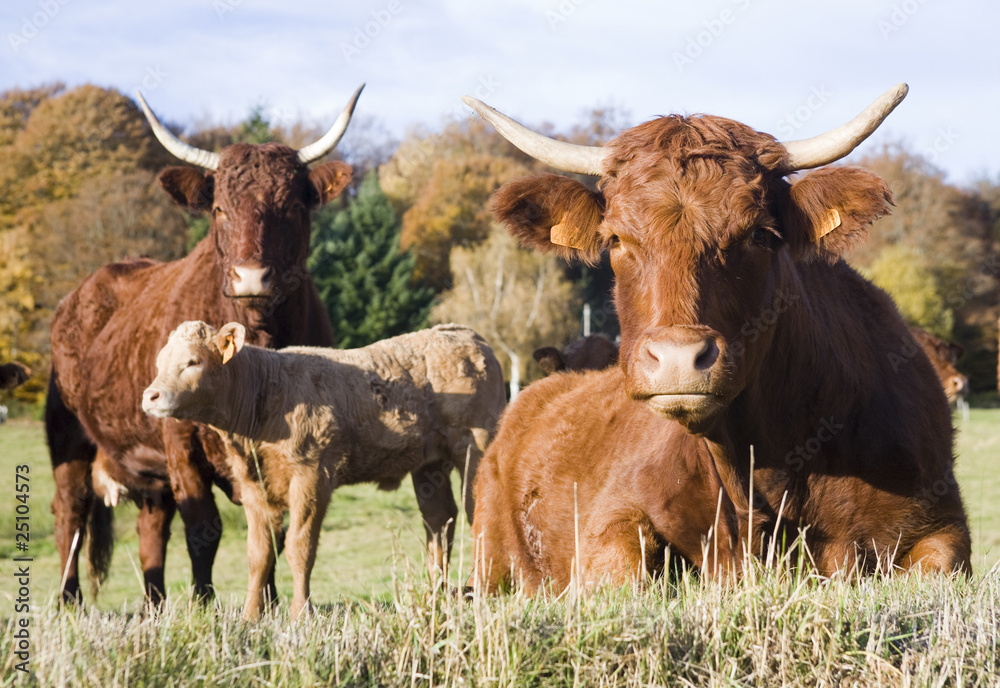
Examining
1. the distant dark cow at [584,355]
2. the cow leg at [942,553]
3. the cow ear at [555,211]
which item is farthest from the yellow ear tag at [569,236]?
the distant dark cow at [584,355]

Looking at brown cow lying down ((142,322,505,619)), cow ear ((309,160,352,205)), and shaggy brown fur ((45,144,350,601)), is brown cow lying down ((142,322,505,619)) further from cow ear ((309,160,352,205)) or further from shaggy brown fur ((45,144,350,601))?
cow ear ((309,160,352,205))

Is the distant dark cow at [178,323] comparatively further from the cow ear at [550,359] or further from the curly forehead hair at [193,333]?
the cow ear at [550,359]

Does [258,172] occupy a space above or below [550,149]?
above

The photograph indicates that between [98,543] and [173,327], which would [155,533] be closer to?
[98,543]

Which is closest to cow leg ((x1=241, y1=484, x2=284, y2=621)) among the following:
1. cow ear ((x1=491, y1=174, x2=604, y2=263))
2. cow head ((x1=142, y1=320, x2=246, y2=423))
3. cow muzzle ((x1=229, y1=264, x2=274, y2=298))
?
cow head ((x1=142, y1=320, x2=246, y2=423))

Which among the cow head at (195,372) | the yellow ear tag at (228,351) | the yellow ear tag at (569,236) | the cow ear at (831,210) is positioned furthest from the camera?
the yellow ear tag at (228,351)

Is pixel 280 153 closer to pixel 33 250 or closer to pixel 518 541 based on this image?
pixel 518 541

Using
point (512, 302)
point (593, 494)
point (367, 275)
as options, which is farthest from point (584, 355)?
point (512, 302)

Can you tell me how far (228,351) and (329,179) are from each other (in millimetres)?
2185

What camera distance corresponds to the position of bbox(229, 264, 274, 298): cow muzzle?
666 cm

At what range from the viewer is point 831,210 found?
12.3ft

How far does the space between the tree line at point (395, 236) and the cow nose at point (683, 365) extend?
94.7 ft

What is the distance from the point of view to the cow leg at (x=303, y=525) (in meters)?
6.19

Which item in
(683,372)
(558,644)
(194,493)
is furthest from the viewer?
(194,493)
